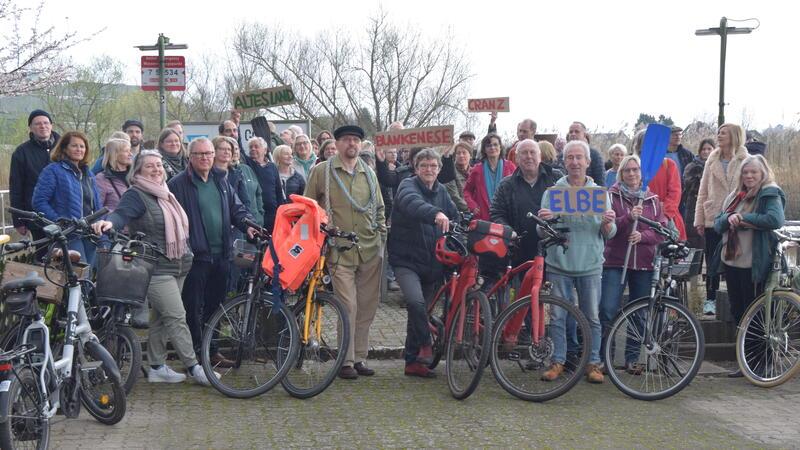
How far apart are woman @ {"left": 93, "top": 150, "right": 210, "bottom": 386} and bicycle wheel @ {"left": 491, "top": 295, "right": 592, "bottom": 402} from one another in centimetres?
230

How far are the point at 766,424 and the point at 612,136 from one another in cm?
1751

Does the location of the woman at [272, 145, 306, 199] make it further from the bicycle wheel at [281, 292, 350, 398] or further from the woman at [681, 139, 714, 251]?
the woman at [681, 139, 714, 251]

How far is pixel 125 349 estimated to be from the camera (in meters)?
7.56

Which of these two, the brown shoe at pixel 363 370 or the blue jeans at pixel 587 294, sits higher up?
the blue jeans at pixel 587 294

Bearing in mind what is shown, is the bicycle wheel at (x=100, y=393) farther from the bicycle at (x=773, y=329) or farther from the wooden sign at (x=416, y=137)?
the bicycle at (x=773, y=329)

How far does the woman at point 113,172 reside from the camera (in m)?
9.50

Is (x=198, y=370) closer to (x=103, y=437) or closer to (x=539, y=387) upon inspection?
(x=103, y=437)

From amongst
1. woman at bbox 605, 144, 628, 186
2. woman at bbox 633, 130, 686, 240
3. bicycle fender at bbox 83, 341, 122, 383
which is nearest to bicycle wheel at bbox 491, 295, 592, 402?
woman at bbox 633, 130, 686, 240

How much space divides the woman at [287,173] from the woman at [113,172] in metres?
2.14

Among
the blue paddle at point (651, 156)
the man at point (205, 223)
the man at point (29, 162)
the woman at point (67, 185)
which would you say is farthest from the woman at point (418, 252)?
the man at point (29, 162)

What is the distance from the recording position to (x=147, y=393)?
791cm

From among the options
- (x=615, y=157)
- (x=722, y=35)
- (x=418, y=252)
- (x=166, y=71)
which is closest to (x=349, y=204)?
(x=418, y=252)

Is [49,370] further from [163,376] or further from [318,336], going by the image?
[318,336]

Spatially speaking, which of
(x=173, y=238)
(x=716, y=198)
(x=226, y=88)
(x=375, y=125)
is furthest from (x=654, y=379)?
(x=226, y=88)
